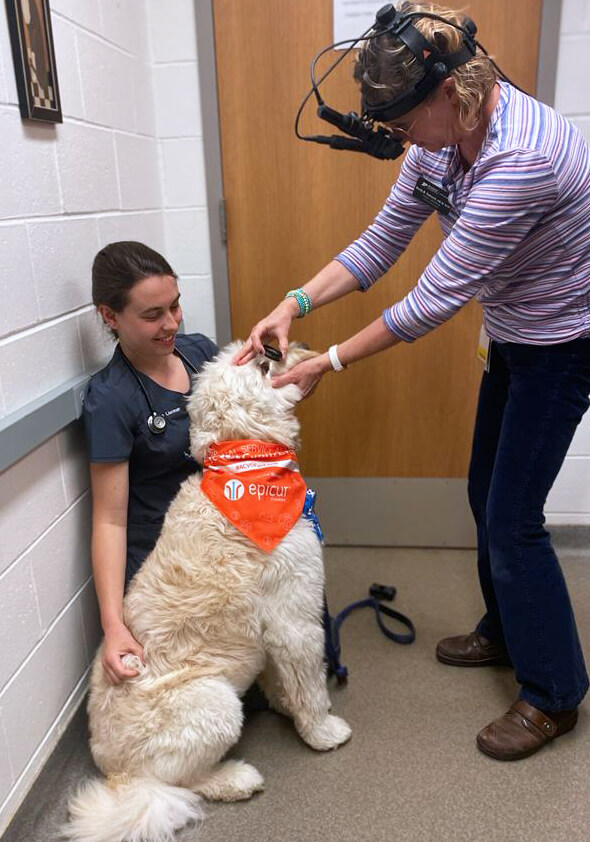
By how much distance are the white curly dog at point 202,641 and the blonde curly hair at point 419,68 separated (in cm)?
63

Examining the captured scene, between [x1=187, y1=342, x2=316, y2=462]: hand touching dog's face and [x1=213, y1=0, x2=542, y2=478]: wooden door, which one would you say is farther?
[x1=213, y1=0, x2=542, y2=478]: wooden door

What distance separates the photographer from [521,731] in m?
1.74

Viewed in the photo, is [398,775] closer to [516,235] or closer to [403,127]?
[516,235]

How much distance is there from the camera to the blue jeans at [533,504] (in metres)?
1.56

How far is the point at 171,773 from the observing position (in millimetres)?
1507

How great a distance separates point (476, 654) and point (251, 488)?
106 cm

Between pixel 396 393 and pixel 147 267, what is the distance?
1.29 meters

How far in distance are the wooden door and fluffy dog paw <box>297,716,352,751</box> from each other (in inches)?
45.6

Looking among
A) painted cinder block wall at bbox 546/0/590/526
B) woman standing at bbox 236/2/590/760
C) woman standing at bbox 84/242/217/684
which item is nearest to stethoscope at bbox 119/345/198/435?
woman standing at bbox 84/242/217/684

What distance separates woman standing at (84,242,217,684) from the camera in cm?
165

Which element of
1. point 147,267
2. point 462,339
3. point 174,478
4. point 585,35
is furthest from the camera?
point 462,339

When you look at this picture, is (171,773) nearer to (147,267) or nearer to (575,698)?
(575,698)

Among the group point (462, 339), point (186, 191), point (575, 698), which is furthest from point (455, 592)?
point (186, 191)

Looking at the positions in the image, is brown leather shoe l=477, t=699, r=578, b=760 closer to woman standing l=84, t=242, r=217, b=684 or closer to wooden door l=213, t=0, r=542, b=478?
woman standing l=84, t=242, r=217, b=684
